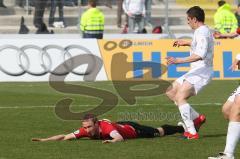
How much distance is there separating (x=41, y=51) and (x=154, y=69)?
3344 millimetres

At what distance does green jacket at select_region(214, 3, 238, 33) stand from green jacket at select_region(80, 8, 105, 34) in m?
4.04

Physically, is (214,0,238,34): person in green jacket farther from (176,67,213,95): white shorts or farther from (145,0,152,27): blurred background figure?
A: (176,67,213,95): white shorts

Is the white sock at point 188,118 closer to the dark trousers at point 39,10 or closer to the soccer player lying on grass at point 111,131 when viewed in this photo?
the soccer player lying on grass at point 111,131

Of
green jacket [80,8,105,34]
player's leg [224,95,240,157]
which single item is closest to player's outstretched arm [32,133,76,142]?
player's leg [224,95,240,157]

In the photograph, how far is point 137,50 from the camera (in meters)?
26.5

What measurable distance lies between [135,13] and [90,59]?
4.94 meters

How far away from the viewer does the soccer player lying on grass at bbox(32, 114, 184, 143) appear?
1330 centimetres

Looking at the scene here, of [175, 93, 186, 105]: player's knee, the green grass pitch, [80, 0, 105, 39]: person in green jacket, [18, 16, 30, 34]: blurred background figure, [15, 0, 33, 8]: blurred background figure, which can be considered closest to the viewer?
the green grass pitch

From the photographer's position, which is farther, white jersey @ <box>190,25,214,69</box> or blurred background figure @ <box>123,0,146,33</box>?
blurred background figure @ <box>123,0,146,33</box>

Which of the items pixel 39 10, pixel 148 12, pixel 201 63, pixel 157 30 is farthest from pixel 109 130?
pixel 148 12

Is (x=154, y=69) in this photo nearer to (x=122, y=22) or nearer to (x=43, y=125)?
(x=122, y=22)

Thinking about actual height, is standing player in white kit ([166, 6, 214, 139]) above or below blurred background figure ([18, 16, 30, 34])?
above

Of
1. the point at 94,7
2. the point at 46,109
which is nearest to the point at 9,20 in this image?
the point at 94,7

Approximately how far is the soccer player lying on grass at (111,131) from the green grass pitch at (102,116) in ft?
0.40
